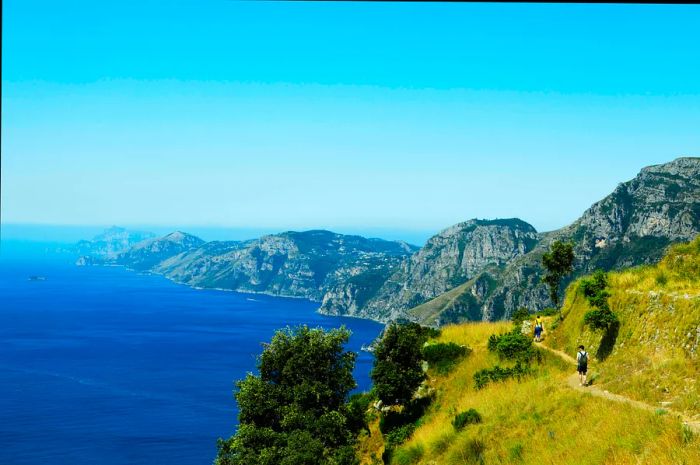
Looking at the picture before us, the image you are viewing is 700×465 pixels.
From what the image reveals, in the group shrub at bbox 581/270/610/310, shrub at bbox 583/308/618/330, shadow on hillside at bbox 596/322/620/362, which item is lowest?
shadow on hillside at bbox 596/322/620/362

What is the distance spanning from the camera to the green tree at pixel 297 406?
30.1 meters

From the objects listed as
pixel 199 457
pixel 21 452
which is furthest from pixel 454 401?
pixel 21 452

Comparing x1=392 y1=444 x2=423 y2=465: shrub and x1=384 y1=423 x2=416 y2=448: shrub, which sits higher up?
x1=392 y1=444 x2=423 y2=465: shrub

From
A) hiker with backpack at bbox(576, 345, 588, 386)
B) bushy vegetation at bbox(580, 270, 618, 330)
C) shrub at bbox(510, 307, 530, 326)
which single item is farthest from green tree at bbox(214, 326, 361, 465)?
bushy vegetation at bbox(580, 270, 618, 330)

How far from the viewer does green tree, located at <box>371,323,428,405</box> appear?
35.8 m

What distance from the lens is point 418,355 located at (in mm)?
37000

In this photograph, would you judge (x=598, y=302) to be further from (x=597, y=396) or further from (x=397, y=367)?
(x=397, y=367)

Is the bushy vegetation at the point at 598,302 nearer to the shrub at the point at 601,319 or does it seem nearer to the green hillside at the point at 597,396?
the shrub at the point at 601,319

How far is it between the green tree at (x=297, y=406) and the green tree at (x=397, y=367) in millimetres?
2232

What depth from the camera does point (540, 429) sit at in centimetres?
2141

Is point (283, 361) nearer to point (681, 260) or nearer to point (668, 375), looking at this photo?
point (668, 375)

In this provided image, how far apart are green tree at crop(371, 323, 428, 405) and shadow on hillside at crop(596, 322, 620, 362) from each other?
1233 centimetres

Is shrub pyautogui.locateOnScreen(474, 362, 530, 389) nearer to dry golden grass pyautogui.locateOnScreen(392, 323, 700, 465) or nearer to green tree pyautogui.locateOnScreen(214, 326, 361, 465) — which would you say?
dry golden grass pyautogui.locateOnScreen(392, 323, 700, 465)

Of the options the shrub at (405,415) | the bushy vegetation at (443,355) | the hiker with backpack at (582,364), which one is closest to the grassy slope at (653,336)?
the hiker with backpack at (582,364)
